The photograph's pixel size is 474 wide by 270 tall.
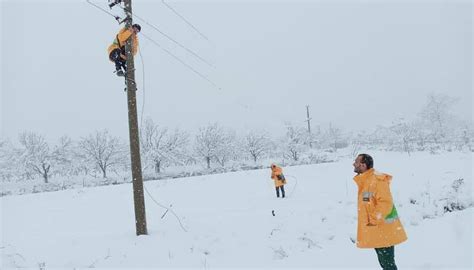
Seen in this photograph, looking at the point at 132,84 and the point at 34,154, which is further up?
the point at 34,154

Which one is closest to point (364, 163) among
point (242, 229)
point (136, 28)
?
point (242, 229)

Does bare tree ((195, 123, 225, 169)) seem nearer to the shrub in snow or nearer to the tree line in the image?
the tree line

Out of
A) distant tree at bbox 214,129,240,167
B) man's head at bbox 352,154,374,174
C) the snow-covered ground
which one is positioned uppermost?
distant tree at bbox 214,129,240,167

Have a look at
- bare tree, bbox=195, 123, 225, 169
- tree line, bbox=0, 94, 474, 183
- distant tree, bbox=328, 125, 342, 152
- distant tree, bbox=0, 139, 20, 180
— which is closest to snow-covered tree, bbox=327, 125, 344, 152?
distant tree, bbox=328, 125, 342, 152

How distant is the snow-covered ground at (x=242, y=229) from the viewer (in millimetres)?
7461

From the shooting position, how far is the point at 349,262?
22.6 feet

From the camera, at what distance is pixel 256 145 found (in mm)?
66562

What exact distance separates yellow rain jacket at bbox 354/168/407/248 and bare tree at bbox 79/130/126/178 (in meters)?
57.5

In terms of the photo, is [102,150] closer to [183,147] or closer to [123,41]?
[183,147]

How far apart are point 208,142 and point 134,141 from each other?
54.5 meters

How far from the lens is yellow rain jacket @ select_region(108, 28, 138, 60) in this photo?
8672mm

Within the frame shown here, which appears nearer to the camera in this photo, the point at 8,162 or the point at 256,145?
the point at 8,162

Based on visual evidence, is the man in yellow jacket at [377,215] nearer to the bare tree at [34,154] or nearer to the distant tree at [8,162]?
the bare tree at [34,154]

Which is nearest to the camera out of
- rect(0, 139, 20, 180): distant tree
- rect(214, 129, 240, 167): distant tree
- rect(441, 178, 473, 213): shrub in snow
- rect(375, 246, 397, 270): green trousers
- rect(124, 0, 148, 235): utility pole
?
rect(375, 246, 397, 270): green trousers
